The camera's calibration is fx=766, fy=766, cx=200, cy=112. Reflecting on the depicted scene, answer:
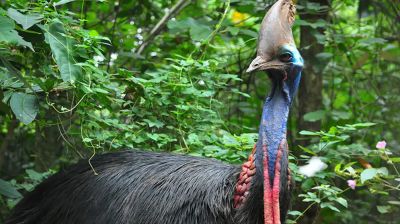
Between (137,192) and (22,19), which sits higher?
(22,19)

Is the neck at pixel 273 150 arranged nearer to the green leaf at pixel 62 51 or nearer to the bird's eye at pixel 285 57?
the bird's eye at pixel 285 57

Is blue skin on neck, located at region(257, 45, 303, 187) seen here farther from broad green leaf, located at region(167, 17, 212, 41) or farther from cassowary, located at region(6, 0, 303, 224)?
broad green leaf, located at region(167, 17, 212, 41)

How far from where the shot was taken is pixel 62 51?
299cm

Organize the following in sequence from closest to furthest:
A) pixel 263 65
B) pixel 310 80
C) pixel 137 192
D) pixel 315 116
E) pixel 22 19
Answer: pixel 22 19, pixel 263 65, pixel 137 192, pixel 315 116, pixel 310 80

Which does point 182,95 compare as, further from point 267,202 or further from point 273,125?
point 267,202

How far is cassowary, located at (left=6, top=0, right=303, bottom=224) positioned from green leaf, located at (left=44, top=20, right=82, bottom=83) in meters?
0.52

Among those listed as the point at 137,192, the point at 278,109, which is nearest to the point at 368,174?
the point at 278,109

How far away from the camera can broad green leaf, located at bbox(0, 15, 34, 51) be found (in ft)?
8.56

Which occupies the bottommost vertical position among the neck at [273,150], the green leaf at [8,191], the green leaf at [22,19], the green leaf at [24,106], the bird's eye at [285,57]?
the green leaf at [8,191]

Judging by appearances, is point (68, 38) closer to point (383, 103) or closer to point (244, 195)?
point (244, 195)

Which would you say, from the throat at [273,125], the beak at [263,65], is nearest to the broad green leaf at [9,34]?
the beak at [263,65]

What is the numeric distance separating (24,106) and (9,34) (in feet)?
1.35

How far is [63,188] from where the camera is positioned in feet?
11.0

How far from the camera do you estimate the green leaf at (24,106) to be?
292 centimetres
